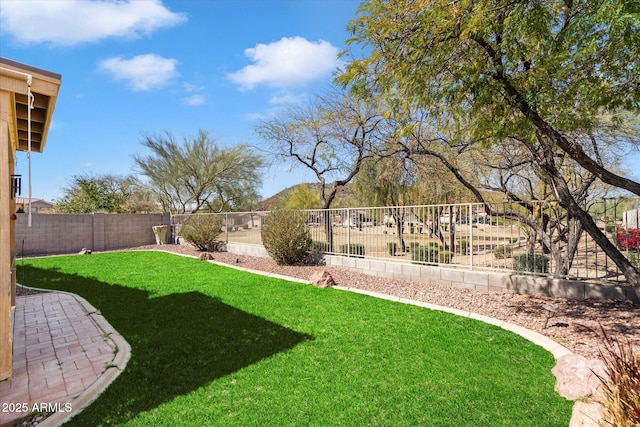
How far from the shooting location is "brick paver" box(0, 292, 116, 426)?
2.92 m

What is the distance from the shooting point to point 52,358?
3.78m

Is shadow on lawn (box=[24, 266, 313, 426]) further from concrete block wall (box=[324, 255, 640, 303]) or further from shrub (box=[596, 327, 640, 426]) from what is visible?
concrete block wall (box=[324, 255, 640, 303])

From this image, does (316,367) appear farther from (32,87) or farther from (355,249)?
(355,249)

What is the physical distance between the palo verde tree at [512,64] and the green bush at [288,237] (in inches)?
212

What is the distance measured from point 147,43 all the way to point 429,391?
10973 mm

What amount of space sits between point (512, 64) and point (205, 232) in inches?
482

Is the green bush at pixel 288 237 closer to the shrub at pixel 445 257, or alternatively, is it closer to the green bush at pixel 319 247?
the green bush at pixel 319 247

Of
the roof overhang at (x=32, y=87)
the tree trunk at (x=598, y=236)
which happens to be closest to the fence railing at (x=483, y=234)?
the tree trunk at (x=598, y=236)

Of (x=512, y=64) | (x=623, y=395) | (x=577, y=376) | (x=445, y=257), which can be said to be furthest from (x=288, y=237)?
(x=623, y=395)

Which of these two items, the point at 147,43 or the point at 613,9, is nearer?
the point at 613,9

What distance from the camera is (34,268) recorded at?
420 inches

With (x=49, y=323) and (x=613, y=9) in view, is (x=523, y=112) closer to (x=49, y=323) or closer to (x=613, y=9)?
(x=613, y=9)

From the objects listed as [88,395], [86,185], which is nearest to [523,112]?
[88,395]

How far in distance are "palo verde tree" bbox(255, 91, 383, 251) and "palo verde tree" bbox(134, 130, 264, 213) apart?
9.11 meters
